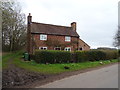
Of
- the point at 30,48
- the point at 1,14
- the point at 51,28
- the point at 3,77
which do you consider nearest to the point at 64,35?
the point at 51,28

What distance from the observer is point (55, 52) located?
2166 centimetres

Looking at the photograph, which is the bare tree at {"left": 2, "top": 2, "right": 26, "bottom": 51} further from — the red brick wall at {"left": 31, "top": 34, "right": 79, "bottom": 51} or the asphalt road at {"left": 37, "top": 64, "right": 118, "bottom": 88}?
the asphalt road at {"left": 37, "top": 64, "right": 118, "bottom": 88}

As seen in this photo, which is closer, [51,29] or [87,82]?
[87,82]

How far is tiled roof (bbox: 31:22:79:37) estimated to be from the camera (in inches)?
1265

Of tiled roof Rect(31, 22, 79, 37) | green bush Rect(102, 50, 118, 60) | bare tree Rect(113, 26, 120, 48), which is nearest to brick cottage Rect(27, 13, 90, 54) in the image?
tiled roof Rect(31, 22, 79, 37)

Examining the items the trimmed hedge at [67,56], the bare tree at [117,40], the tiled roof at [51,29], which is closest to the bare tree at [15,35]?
the tiled roof at [51,29]

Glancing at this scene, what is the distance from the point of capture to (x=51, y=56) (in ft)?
69.1

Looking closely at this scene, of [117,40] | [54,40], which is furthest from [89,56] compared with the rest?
[117,40]

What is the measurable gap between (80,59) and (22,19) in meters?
22.2

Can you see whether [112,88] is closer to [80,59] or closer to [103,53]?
[80,59]

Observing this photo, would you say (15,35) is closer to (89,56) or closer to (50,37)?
(50,37)

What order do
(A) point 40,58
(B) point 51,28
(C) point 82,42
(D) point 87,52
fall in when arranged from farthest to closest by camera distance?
(C) point 82,42
(B) point 51,28
(D) point 87,52
(A) point 40,58

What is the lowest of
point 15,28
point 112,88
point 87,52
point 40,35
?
point 112,88

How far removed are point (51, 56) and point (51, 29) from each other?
46.6ft
